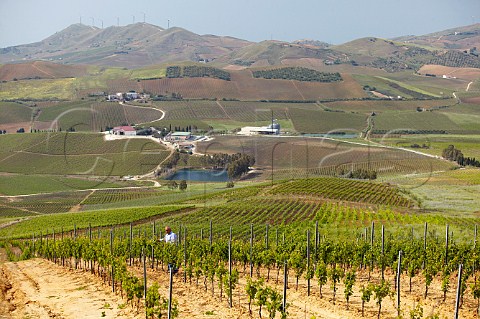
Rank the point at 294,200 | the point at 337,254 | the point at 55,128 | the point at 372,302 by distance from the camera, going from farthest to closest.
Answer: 1. the point at 55,128
2. the point at 294,200
3. the point at 337,254
4. the point at 372,302

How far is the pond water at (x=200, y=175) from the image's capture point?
101 m

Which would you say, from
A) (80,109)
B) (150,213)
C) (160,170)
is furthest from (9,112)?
(150,213)

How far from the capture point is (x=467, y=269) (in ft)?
76.9

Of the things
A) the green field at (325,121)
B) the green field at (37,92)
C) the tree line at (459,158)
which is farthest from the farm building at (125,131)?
the tree line at (459,158)

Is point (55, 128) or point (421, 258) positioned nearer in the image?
point (421, 258)

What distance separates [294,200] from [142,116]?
107 meters

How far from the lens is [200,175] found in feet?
345

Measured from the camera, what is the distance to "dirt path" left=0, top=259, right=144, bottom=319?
18.2m

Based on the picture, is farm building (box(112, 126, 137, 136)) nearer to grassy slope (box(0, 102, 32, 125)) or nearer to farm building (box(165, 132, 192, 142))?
farm building (box(165, 132, 192, 142))

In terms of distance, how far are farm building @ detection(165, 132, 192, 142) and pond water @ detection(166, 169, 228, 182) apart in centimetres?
2202

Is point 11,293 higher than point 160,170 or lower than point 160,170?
higher

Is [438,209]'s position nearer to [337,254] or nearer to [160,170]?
[337,254]

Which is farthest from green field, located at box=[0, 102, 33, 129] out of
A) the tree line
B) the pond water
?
the tree line

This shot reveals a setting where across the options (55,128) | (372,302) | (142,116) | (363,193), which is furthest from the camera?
(142,116)
